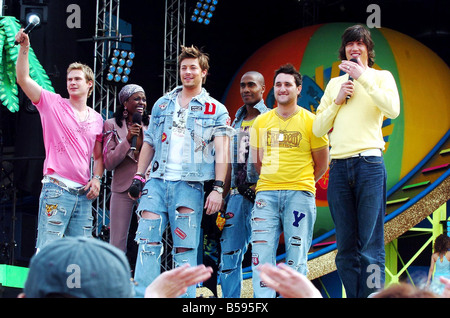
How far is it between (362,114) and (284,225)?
0.90m

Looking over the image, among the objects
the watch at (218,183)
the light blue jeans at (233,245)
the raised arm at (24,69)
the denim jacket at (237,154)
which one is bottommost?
the light blue jeans at (233,245)

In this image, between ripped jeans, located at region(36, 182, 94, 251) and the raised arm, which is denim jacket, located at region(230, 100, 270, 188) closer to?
ripped jeans, located at region(36, 182, 94, 251)

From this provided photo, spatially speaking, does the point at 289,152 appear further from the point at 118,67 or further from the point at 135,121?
the point at 118,67

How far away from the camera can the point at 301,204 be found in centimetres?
427

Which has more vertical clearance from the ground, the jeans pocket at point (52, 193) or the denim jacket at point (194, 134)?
the denim jacket at point (194, 134)

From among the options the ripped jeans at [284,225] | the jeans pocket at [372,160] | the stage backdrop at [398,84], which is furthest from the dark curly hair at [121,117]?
the stage backdrop at [398,84]

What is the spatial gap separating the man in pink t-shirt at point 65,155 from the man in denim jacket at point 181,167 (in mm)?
422

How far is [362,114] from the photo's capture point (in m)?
4.10

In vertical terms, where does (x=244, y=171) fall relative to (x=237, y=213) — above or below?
above

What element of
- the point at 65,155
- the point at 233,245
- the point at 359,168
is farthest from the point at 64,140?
the point at 359,168

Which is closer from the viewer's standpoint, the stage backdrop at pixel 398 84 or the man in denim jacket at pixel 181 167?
the man in denim jacket at pixel 181 167

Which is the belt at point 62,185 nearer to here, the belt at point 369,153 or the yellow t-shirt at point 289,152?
the yellow t-shirt at point 289,152

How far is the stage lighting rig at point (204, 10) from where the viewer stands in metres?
9.60
